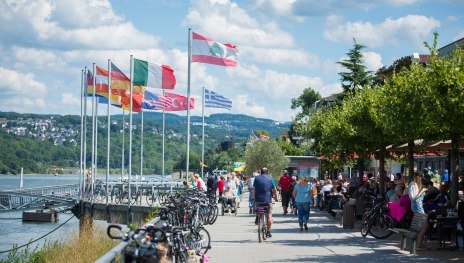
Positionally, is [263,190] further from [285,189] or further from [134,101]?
[134,101]

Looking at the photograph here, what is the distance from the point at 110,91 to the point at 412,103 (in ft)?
87.6

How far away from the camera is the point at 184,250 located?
15094 millimetres

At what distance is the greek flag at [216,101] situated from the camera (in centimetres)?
4862

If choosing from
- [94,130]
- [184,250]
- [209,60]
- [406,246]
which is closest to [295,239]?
[406,246]

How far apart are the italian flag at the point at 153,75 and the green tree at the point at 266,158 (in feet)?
147

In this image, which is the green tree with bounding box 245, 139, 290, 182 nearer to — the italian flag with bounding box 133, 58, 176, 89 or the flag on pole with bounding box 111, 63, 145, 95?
the flag on pole with bounding box 111, 63, 145, 95

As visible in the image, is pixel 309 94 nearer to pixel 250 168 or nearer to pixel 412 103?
pixel 250 168

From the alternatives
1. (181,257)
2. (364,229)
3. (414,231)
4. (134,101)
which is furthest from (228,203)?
(181,257)

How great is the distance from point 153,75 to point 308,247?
754 inches

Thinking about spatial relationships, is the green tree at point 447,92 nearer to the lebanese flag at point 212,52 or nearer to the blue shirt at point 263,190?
the blue shirt at point 263,190

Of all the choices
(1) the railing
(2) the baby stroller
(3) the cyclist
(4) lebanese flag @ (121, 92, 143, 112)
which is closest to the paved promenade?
(3) the cyclist

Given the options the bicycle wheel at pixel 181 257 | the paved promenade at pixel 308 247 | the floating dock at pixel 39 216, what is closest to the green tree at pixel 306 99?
the floating dock at pixel 39 216

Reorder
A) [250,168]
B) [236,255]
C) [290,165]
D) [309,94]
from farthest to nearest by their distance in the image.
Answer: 1. [309,94]
2. [250,168]
3. [290,165]
4. [236,255]

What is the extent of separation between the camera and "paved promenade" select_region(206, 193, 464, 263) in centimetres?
1870
